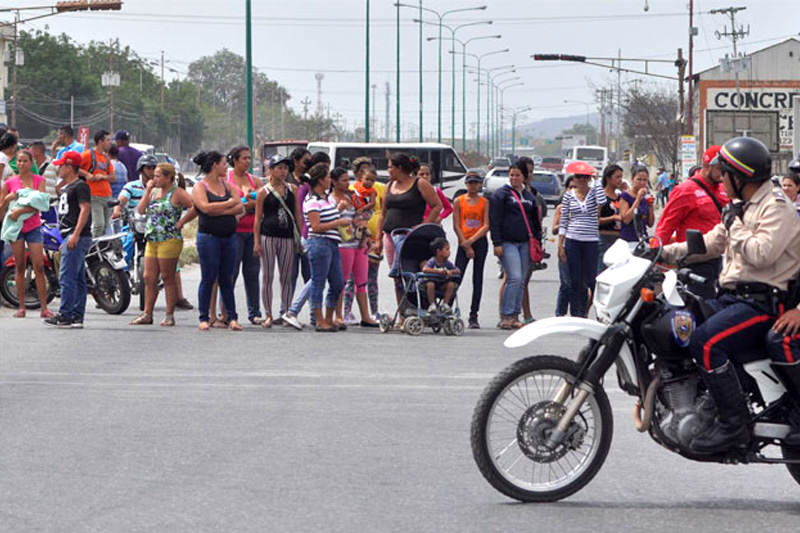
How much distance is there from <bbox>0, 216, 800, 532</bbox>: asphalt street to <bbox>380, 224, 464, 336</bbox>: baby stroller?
145cm

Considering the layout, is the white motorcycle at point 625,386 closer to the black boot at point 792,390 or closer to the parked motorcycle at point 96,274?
the black boot at point 792,390

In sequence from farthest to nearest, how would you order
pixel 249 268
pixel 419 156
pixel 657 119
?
1. pixel 657 119
2. pixel 419 156
3. pixel 249 268

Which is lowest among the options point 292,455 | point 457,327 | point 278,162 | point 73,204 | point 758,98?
point 292,455

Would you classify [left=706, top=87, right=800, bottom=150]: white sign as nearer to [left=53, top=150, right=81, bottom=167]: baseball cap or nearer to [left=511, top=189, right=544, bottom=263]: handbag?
[left=511, top=189, right=544, bottom=263]: handbag

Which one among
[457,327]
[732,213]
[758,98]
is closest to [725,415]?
[732,213]

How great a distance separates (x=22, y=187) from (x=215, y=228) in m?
2.54

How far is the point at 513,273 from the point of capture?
15.0m

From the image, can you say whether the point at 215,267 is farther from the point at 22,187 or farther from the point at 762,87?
the point at 762,87

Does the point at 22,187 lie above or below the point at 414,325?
above

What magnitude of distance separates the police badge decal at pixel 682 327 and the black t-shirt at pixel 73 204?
911 centimetres

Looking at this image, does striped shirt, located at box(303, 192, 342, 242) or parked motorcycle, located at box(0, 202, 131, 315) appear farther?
parked motorcycle, located at box(0, 202, 131, 315)

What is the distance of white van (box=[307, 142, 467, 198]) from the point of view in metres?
54.5

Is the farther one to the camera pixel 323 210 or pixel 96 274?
pixel 96 274

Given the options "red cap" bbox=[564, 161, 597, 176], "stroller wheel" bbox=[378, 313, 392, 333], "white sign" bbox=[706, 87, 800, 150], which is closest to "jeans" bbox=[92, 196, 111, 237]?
"stroller wheel" bbox=[378, 313, 392, 333]
